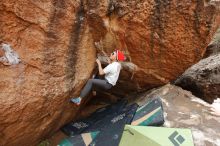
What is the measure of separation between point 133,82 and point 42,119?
2859 millimetres

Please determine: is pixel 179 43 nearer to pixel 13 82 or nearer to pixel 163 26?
pixel 163 26

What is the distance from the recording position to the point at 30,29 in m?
6.10

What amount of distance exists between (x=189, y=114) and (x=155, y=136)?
4.33ft

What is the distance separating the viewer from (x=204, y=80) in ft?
28.0

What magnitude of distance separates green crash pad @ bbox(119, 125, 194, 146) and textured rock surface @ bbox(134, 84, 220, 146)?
0.77ft

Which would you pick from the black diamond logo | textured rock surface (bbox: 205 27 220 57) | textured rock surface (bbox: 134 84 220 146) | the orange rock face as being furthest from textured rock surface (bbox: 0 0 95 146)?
textured rock surface (bbox: 205 27 220 57)

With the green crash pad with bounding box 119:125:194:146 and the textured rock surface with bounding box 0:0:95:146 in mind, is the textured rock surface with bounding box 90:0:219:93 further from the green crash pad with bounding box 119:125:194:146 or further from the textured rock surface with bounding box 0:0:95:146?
the green crash pad with bounding box 119:125:194:146

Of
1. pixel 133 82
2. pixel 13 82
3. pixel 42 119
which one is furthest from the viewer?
pixel 133 82

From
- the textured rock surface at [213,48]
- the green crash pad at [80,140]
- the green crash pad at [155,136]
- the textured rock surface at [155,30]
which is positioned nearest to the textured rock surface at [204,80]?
the textured rock surface at [155,30]

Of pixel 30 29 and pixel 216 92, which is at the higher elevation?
pixel 30 29

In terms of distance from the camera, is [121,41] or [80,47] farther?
[121,41]

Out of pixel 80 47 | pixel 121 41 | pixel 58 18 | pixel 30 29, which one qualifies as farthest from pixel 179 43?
pixel 30 29

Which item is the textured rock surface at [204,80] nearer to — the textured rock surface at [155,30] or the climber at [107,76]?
the textured rock surface at [155,30]

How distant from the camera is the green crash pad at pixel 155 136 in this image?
20.4 feet
